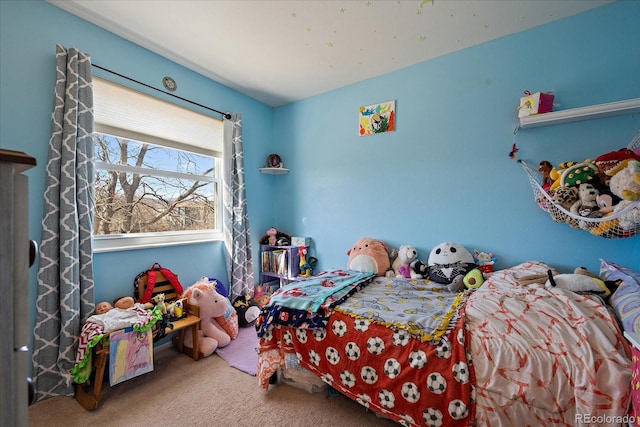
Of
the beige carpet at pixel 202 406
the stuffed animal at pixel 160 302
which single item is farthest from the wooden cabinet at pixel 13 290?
the stuffed animal at pixel 160 302

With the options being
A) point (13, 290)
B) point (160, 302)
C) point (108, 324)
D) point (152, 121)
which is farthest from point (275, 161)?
point (13, 290)

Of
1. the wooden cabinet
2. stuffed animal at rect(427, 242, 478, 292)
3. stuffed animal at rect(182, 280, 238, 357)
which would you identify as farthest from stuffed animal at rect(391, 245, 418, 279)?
the wooden cabinet

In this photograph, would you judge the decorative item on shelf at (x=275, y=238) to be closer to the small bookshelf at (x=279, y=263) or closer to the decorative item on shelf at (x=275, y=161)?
the small bookshelf at (x=279, y=263)

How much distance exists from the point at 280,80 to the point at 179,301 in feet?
7.63

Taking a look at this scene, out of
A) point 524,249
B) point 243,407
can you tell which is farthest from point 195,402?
point 524,249

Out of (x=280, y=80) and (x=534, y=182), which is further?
(x=280, y=80)

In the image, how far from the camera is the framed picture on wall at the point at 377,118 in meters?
2.59

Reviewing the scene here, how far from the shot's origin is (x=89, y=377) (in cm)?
172

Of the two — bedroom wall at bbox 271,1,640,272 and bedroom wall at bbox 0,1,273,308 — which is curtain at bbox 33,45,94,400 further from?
bedroom wall at bbox 271,1,640,272

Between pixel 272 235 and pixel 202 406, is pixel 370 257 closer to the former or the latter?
pixel 272 235

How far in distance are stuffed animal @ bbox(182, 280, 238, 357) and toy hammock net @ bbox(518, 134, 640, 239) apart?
2.64 meters

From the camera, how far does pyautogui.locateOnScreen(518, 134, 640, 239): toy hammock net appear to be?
1410 mm

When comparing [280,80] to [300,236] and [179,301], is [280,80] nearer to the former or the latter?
[300,236]

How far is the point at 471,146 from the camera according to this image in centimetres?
221
